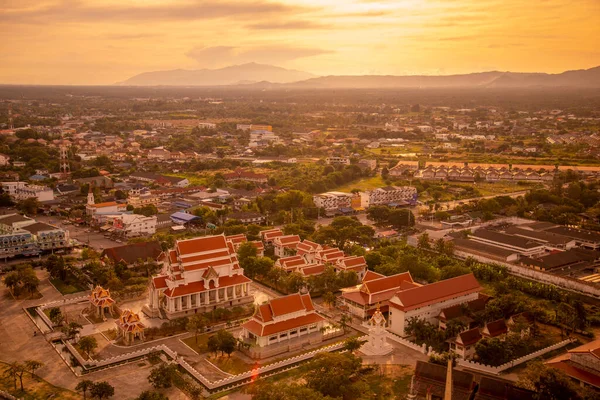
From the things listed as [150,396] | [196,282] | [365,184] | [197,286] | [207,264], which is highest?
[207,264]

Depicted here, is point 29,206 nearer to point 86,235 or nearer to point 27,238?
point 86,235

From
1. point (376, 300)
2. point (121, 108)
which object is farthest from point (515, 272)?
point (121, 108)

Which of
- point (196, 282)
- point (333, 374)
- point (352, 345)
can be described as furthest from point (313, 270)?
point (333, 374)

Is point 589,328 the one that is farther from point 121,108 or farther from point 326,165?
point 121,108

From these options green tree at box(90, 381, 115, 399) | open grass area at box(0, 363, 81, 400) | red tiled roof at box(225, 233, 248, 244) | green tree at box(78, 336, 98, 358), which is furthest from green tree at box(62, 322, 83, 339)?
red tiled roof at box(225, 233, 248, 244)

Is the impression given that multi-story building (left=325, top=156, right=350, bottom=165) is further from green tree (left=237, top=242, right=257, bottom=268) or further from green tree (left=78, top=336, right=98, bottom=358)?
green tree (left=78, top=336, right=98, bottom=358)
